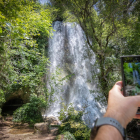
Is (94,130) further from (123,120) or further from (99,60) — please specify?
(99,60)

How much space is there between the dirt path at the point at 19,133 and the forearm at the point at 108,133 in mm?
4903

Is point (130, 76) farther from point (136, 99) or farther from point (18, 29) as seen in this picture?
point (18, 29)

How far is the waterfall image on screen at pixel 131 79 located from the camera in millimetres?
602

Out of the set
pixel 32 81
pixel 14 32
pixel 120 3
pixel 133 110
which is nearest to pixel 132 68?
pixel 133 110

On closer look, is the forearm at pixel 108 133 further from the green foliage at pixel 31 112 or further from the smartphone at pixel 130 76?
the green foliage at pixel 31 112

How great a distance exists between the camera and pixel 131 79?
61 centimetres

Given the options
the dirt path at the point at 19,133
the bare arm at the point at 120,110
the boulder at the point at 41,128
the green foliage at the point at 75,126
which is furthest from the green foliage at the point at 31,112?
the bare arm at the point at 120,110

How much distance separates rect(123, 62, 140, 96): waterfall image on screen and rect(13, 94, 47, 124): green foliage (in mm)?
6109

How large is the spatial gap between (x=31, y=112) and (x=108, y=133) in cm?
632

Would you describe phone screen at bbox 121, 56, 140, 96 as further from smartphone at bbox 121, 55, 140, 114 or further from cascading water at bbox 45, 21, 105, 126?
cascading water at bbox 45, 21, 105, 126

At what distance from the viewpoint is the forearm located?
47cm

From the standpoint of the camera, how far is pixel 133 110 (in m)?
0.57

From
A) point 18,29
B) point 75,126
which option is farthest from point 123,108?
point 75,126

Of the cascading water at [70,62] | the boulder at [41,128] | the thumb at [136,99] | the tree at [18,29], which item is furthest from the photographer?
the cascading water at [70,62]
